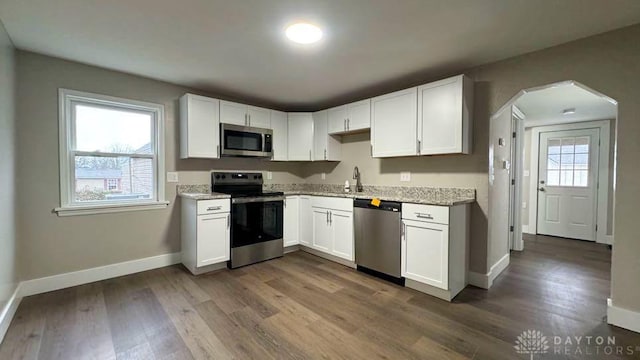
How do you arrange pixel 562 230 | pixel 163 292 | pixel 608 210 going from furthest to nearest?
pixel 562 230 → pixel 608 210 → pixel 163 292

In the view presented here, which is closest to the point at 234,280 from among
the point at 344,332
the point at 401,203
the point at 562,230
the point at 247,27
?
the point at 344,332

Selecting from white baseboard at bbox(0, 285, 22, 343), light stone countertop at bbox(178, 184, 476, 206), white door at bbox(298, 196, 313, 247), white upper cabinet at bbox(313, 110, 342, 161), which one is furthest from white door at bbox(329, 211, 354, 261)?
white baseboard at bbox(0, 285, 22, 343)

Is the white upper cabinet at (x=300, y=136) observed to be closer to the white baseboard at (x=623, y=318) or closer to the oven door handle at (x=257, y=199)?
the oven door handle at (x=257, y=199)

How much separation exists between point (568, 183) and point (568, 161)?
0.41m

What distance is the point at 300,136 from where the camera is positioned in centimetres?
424

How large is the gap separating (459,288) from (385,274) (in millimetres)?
726

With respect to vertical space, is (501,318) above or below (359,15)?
below

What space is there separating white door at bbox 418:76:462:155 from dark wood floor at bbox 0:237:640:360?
4.92 feet

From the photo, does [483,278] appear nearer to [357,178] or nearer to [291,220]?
[357,178]

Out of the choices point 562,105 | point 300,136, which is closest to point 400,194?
point 300,136

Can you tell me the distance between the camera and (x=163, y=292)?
2.65m

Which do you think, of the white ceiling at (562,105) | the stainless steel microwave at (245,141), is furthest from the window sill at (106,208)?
the white ceiling at (562,105)

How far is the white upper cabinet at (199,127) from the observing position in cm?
328

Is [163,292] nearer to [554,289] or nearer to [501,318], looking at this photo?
[501,318]
